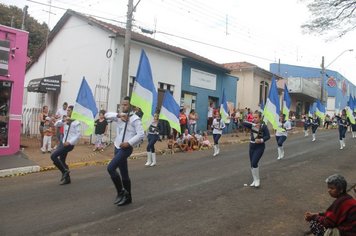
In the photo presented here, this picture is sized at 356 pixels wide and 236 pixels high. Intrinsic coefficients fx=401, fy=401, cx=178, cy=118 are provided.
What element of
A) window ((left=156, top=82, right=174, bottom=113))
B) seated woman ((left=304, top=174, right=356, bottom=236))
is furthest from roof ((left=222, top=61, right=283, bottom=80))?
seated woman ((left=304, top=174, right=356, bottom=236))

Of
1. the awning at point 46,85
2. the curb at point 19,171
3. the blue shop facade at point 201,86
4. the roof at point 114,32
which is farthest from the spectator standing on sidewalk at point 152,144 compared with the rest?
the blue shop facade at point 201,86

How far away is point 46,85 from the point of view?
2092cm

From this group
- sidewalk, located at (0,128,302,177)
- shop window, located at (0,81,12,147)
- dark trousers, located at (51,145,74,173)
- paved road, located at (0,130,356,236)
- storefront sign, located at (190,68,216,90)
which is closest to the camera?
paved road, located at (0,130,356,236)

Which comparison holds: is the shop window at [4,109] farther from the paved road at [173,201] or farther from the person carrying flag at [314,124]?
the person carrying flag at [314,124]

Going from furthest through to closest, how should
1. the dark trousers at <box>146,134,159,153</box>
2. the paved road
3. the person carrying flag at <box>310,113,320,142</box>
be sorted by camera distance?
the person carrying flag at <box>310,113,320,142</box>, the dark trousers at <box>146,134,159,153</box>, the paved road

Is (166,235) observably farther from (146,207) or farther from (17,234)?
(17,234)

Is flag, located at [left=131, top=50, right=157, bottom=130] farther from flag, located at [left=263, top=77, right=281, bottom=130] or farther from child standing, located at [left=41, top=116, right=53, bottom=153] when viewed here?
child standing, located at [left=41, top=116, right=53, bottom=153]

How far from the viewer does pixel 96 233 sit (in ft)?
19.3

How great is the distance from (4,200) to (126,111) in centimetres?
309

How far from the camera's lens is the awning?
2041 cm

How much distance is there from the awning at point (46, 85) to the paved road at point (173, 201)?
9.37m

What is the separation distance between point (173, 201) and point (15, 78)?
9157 mm

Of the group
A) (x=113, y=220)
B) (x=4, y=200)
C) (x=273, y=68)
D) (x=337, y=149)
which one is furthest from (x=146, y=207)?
(x=273, y=68)

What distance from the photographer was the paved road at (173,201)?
6262 mm
